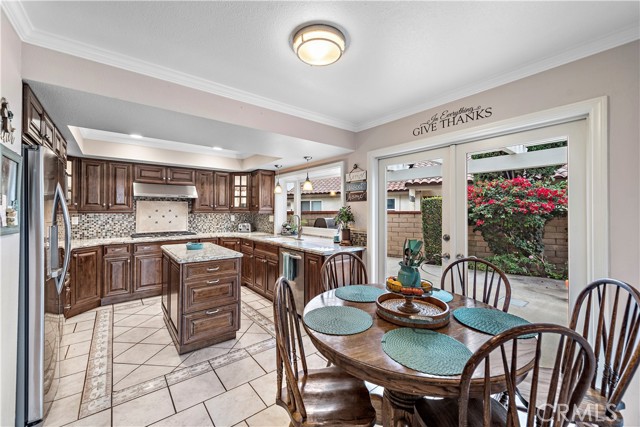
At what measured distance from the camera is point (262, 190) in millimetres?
5203

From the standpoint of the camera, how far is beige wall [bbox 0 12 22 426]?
140 cm

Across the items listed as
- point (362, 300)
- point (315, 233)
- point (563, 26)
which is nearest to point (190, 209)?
point (315, 233)

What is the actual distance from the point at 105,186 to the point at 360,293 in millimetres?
4400

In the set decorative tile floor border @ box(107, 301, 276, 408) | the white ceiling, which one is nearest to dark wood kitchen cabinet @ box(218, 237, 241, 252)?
decorative tile floor border @ box(107, 301, 276, 408)

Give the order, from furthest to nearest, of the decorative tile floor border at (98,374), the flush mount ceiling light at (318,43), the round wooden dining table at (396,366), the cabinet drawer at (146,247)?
the cabinet drawer at (146,247) < the decorative tile floor border at (98,374) < the flush mount ceiling light at (318,43) < the round wooden dining table at (396,366)

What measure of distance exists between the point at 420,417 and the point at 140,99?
2.81 meters

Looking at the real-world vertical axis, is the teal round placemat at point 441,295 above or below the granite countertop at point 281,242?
below

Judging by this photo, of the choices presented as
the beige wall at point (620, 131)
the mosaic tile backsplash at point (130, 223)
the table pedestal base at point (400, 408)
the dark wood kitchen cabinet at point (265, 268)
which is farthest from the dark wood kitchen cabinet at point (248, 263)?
the beige wall at point (620, 131)

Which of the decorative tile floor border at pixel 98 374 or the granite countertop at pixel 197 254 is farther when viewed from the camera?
the granite countertop at pixel 197 254

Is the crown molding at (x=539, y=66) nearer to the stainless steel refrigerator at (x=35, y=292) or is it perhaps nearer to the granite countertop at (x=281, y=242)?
the granite countertop at (x=281, y=242)

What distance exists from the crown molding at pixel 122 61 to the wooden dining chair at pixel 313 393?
1988mm

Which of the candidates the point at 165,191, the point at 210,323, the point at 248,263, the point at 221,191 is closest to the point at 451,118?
the point at 210,323

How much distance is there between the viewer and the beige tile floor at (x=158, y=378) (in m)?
1.79

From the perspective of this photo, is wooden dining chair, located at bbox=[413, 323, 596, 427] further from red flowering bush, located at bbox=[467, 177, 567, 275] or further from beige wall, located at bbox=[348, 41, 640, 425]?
red flowering bush, located at bbox=[467, 177, 567, 275]
